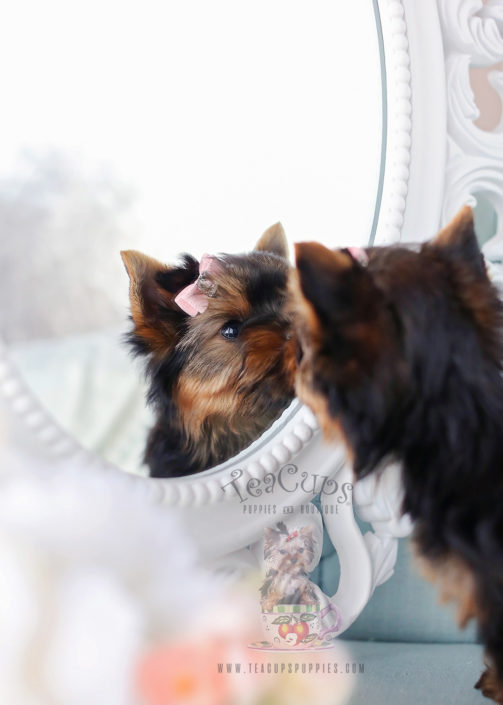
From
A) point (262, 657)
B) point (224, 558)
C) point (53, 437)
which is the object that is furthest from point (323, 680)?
point (53, 437)

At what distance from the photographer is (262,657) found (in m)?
0.94

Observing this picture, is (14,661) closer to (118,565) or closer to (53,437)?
(118,565)

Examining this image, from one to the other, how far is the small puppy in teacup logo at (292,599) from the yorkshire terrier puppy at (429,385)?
0.28 m

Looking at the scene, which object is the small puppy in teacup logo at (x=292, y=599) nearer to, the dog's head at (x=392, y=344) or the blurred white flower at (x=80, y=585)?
the blurred white flower at (x=80, y=585)

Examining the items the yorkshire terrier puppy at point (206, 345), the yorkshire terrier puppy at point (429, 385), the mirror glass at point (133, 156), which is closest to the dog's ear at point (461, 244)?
the yorkshire terrier puppy at point (429, 385)

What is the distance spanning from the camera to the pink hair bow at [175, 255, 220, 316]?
40.9 inches

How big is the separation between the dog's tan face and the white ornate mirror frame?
0.05 meters

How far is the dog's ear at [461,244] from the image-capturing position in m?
0.80

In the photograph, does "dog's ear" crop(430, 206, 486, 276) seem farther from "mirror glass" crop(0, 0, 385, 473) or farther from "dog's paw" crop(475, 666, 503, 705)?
"dog's paw" crop(475, 666, 503, 705)

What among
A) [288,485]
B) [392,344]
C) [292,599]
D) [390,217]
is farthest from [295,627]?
[390,217]

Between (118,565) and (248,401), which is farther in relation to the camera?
(248,401)

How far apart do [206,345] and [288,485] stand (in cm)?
28

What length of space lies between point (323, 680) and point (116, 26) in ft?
3.28

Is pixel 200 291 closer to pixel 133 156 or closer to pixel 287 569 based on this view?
pixel 133 156
